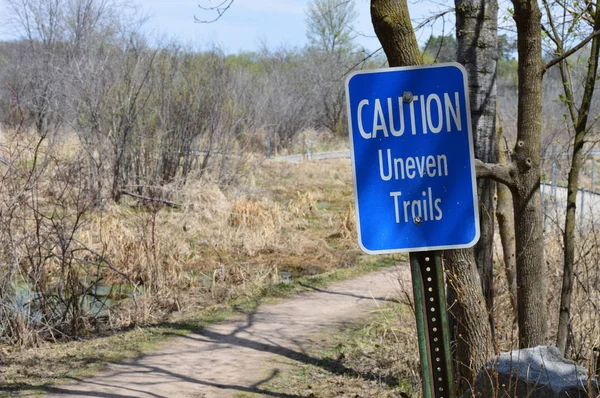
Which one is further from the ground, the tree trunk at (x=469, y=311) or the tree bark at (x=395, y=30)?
the tree bark at (x=395, y=30)

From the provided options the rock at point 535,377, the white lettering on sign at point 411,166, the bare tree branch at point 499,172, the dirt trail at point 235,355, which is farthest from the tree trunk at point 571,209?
the white lettering on sign at point 411,166

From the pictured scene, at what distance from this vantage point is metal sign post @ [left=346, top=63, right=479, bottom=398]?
2578 millimetres

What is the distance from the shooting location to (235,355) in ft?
23.0

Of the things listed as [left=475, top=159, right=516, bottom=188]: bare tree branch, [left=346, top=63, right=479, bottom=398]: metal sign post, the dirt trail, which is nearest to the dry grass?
the dirt trail

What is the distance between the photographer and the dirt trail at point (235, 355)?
19.8ft

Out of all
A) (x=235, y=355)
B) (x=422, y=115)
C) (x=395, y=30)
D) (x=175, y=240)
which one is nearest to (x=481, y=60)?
(x=395, y=30)

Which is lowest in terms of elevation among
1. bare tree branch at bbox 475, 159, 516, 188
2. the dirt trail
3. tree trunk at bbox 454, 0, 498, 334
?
the dirt trail

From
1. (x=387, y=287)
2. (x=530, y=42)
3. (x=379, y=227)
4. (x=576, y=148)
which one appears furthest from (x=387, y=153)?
(x=387, y=287)

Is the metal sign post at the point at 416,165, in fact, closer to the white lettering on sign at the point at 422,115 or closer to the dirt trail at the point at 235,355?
the white lettering on sign at the point at 422,115

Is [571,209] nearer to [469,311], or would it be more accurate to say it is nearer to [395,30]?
[469,311]

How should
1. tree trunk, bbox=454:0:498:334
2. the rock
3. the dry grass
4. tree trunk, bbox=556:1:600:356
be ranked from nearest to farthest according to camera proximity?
the rock
tree trunk, bbox=454:0:498:334
tree trunk, bbox=556:1:600:356
the dry grass

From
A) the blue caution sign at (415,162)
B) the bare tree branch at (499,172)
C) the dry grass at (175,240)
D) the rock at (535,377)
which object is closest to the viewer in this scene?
the blue caution sign at (415,162)

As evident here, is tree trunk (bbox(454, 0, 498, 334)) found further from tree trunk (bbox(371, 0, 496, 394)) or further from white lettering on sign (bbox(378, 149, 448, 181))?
white lettering on sign (bbox(378, 149, 448, 181))

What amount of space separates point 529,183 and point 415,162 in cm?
260
